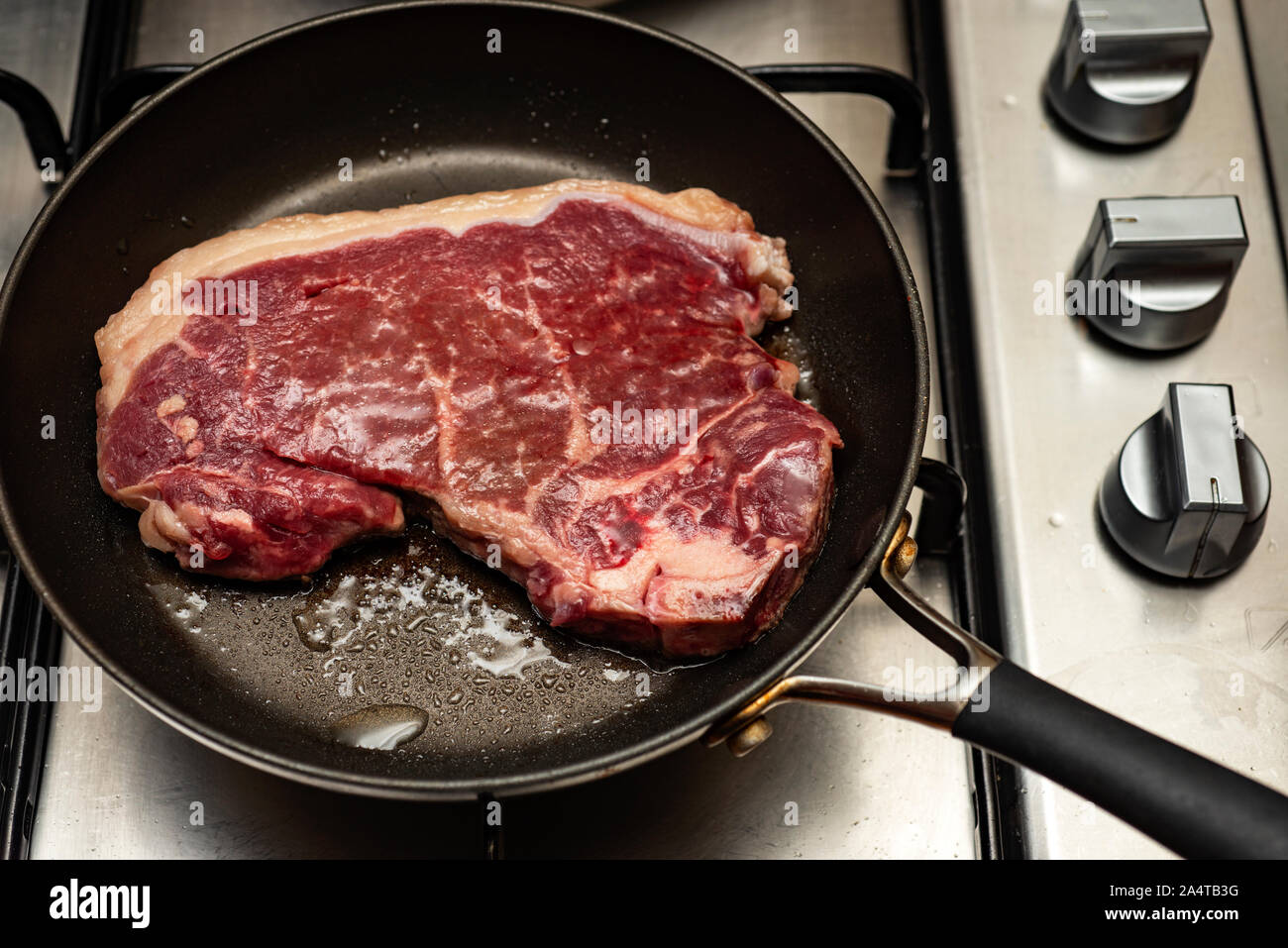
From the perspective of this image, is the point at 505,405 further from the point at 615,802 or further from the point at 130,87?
the point at 130,87

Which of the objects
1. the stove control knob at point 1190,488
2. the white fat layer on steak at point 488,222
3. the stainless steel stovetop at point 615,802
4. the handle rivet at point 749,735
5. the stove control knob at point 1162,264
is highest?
the white fat layer on steak at point 488,222

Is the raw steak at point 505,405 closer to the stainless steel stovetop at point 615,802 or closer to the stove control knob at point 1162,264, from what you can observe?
the stainless steel stovetop at point 615,802

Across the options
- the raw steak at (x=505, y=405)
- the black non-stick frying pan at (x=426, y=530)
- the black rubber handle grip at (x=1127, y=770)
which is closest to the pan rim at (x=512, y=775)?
the black non-stick frying pan at (x=426, y=530)

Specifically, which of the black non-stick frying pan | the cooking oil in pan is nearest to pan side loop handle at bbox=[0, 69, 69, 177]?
the black non-stick frying pan

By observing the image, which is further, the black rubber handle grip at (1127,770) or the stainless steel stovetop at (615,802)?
the stainless steel stovetop at (615,802)

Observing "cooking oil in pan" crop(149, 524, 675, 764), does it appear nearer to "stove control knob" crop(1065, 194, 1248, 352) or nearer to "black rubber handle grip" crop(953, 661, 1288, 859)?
"black rubber handle grip" crop(953, 661, 1288, 859)
